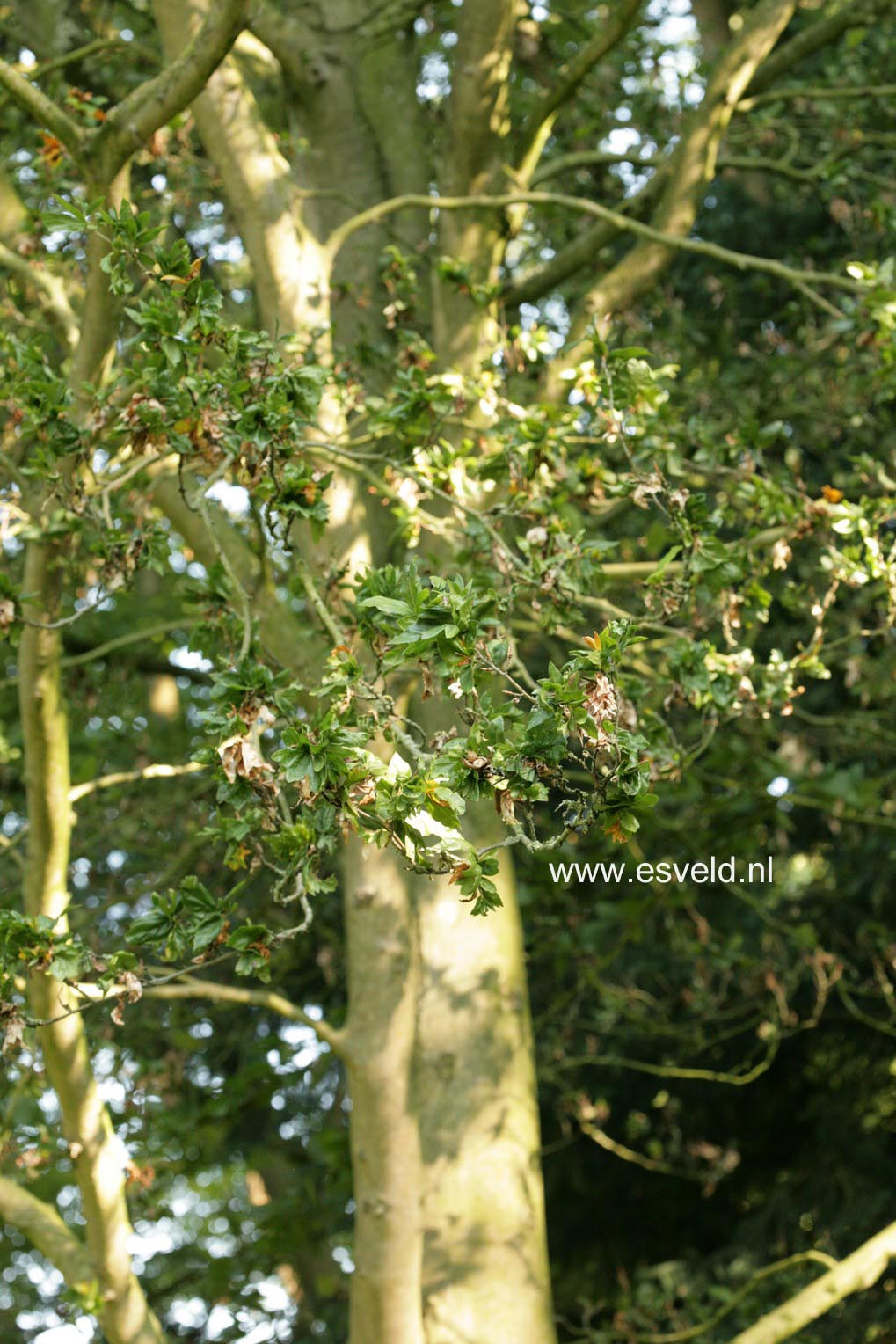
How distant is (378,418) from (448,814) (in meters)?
1.85

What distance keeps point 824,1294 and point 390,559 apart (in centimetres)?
294

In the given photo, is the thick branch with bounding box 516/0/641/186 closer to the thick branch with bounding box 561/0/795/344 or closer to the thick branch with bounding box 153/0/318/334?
the thick branch with bounding box 561/0/795/344

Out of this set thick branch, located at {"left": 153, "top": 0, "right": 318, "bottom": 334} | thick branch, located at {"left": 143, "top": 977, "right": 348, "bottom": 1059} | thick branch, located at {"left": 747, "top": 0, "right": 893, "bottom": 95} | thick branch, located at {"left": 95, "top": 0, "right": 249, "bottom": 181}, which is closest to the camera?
thick branch, located at {"left": 95, "top": 0, "right": 249, "bottom": 181}

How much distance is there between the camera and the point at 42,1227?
4.08 meters

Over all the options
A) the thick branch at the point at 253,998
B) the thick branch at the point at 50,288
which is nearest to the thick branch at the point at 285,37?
the thick branch at the point at 50,288

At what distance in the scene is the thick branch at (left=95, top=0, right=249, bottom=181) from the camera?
11.2ft

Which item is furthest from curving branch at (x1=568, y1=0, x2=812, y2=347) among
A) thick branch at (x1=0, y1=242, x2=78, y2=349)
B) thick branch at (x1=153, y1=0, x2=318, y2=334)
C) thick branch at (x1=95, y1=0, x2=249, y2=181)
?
thick branch at (x1=95, y1=0, x2=249, y2=181)

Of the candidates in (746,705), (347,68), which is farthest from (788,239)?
(746,705)

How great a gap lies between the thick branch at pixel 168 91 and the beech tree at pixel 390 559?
0.01m

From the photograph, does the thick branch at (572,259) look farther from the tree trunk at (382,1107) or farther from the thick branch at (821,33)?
the tree trunk at (382,1107)

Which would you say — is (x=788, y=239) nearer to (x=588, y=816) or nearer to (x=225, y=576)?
(x=225, y=576)

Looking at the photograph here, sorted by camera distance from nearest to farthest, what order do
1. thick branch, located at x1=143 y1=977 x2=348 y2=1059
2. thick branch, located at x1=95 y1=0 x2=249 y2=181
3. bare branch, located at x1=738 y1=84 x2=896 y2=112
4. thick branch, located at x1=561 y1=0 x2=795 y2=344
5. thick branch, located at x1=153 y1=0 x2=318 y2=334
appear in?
thick branch, located at x1=95 y1=0 x2=249 y2=181 → thick branch, located at x1=143 y1=977 x2=348 y2=1059 → thick branch, located at x1=153 y1=0 x2=318 y2=334 → thick branch, located at x1=561 y1=0 x2=795 y2=344 → bare branch, located at x1=738 y1=84 x2=896 y2=112

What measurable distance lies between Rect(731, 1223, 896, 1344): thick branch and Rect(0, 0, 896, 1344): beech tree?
0.02 metres

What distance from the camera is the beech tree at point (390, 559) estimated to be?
2881mm
